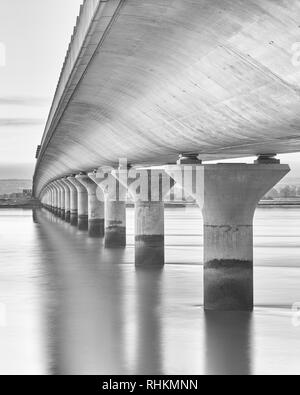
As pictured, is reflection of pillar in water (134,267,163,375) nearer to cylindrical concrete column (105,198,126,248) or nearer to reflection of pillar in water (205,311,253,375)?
reflection of pillar in water (205,311,253,375)

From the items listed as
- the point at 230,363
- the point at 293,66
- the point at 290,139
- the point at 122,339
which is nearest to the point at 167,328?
the point at 122,339

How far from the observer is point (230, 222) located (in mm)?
23328

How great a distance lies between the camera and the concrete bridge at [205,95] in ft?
A: 41.4

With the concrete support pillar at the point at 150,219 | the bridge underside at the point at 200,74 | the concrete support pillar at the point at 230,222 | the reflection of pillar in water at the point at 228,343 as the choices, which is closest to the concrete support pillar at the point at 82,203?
the concrete support pillar at the point at 150,219

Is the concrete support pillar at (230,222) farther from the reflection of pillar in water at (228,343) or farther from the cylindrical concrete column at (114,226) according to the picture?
the cylindrical concrete column at (114,226)

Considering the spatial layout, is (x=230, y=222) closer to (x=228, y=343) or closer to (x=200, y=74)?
(x=228, y=343)

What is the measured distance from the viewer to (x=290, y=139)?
19.7 m

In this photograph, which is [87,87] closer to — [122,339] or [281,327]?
[122,339]

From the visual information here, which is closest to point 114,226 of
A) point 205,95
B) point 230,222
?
point 230,222

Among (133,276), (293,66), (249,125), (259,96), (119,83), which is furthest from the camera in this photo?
(133,276)

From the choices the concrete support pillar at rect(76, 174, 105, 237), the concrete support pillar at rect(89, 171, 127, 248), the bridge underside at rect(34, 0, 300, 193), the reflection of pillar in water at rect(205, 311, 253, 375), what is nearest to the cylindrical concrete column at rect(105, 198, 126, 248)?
the concrete support pillar at rect(89, 171, 127, 248)

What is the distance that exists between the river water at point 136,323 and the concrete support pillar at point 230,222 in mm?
768

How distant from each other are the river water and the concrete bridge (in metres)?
2.23

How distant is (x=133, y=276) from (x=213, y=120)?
1776 centimetres
